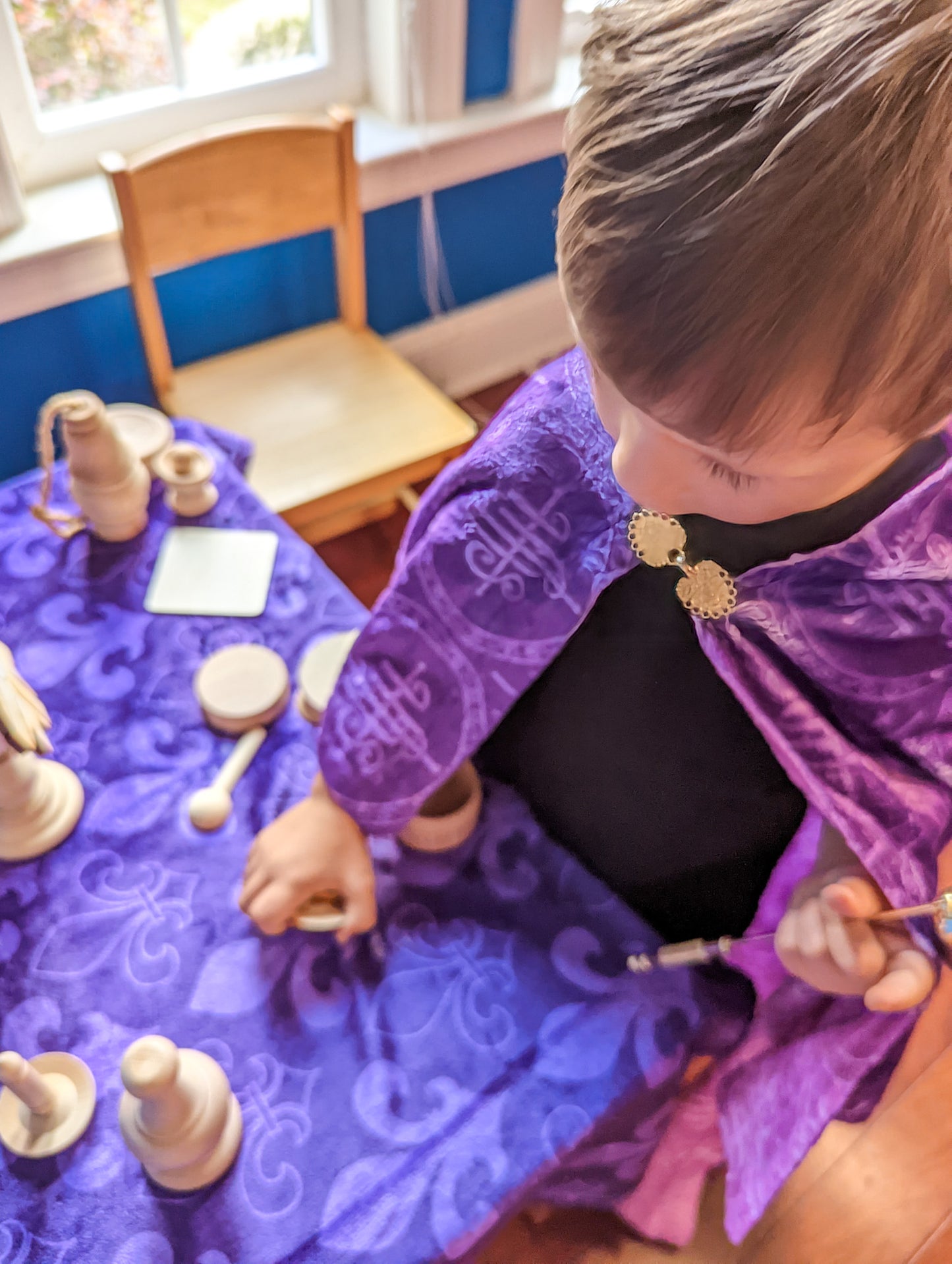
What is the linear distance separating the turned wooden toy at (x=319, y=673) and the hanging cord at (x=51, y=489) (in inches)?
10.2

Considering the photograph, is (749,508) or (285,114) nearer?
(749,508)

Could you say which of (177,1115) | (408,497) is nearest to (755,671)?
(177,1115)

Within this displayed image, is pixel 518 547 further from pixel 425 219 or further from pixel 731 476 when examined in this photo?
pixel 425 219

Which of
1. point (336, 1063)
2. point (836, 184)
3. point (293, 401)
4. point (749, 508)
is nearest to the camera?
point (836, 184)

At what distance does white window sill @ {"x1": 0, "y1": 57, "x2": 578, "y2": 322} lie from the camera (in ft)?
3.81

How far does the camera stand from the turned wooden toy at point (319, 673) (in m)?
0.75

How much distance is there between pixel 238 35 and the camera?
132cm

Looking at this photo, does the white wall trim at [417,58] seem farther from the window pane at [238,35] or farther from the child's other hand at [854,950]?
the child's other hand at [854,950]

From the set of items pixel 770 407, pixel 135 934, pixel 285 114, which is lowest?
pixel 135 934

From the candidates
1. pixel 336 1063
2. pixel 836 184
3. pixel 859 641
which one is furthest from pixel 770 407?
pixel 336 1063

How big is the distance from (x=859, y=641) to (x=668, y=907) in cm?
26

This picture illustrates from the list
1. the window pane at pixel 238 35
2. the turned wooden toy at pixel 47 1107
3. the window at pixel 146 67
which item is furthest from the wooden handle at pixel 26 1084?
the window pane at pixel 238 35

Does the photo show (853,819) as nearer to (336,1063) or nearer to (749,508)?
(749,508)

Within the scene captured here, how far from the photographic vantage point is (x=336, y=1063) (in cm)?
59
